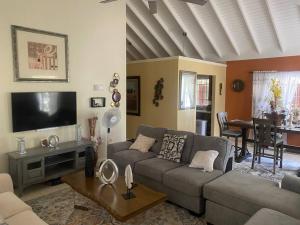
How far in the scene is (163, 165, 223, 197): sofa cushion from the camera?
9.26ft

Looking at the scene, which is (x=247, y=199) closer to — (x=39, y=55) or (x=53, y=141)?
(x=53, y=141)

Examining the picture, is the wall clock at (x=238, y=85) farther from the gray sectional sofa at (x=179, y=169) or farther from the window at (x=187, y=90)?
the gray sectional sofa at (x=179, y=169)

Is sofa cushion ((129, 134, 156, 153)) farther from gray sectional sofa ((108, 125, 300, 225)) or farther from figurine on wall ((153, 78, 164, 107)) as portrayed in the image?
figurine on wall ((153, 78, 164, 107))

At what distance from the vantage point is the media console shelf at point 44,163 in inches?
135

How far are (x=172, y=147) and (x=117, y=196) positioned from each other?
55.4 inches

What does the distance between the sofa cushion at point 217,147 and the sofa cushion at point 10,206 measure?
223 cm

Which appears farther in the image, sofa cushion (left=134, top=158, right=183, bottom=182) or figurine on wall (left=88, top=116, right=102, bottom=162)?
figurine on wall (left=88, top=116, right=102, bottom=162)

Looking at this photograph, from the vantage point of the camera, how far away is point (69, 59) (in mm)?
4312

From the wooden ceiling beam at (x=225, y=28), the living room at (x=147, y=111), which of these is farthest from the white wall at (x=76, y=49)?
the wooden ceiling beam at (x=225, y=28)

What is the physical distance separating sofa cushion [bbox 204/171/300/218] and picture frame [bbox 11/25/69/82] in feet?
10.00

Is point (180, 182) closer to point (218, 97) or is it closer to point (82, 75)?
point (82, 75)

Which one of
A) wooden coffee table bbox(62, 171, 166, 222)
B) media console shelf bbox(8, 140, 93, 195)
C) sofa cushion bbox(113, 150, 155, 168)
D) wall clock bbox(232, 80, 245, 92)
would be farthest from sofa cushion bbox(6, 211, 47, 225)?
wall clock bbox(232, 80, 245, 92)

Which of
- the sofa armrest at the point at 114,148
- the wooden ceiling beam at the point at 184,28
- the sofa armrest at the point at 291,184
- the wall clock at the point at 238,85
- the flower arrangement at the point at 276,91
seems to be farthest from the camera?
the wall clock at the point at 238,85

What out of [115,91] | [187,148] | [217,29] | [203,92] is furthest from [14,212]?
[203,92]
